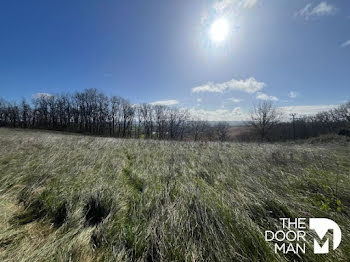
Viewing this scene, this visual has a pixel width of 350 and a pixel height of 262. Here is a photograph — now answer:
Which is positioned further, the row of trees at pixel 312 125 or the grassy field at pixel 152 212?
the row of trees at pixel 312 125

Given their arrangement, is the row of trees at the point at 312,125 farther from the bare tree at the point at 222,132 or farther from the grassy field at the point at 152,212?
the grassy field at the point at 152,212

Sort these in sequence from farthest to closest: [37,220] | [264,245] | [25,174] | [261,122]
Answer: [261,122], [25,174], [37,220], [264,245]

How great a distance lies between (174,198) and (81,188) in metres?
1.76

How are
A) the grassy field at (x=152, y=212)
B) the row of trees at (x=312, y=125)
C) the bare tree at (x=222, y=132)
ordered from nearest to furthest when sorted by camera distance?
the grassy field at (x=152, y=212)
the bare tree at (x=222, y=132)
the row of trees at (x=312, y=125)

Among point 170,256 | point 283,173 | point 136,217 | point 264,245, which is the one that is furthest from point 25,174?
point 283,173

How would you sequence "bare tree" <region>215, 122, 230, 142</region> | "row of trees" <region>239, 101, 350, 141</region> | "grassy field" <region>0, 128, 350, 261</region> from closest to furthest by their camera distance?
"grassy field" <region>0, 128, 350, 261</region> → "bare tree" <region>215, 122, 230, 142</region> → "row of trees" <region>239, 101, 350, 141</region>

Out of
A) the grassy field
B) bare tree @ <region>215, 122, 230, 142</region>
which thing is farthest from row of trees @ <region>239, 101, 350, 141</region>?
the grassy field

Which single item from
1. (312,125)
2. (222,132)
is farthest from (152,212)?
(312,125)

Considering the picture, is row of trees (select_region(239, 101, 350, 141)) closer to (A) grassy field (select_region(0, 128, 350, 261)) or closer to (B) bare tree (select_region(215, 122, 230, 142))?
(B) bare tree (select_region(215, 122, 230, 142))

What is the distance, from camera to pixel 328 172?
11.8 feet

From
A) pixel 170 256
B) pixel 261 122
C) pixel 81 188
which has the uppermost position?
pixel 261 122

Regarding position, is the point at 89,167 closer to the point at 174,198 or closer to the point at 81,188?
the point at 81,188

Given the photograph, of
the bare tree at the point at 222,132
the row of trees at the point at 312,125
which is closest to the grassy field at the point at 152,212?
the bare tree at the point at 222,132

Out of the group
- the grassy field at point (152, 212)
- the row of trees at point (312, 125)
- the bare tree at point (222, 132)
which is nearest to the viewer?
the grassy field at point (152, 212)
